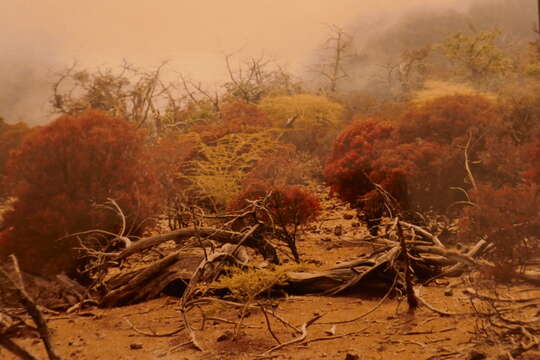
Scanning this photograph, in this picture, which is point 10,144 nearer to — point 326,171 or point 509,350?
point 326,171

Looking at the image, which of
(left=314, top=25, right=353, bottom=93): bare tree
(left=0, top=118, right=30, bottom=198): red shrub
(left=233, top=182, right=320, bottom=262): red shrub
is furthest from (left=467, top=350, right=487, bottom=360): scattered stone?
(left=0, top=118, right=30, bottom=198): red shrub

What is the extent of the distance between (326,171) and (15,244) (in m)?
3.01

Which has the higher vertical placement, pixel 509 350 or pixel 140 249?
pixel 140 249

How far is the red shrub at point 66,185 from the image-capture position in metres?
3.88

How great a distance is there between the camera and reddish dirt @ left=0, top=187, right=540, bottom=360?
9.05ft

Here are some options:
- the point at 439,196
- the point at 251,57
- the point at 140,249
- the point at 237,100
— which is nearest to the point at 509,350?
the point at 439,196

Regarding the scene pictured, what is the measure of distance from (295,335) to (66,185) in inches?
84.4

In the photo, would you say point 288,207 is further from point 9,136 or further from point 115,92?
point 9,136

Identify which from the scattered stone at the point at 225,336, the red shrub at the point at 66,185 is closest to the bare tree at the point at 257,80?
the red shrub at the point at 66,185

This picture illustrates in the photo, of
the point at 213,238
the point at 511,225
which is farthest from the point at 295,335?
the point at 213,238

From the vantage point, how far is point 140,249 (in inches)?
171

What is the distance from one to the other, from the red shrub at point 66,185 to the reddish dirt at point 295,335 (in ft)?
1.98

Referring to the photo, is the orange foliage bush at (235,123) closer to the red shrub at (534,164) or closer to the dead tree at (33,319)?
the red shrub at (534,164)

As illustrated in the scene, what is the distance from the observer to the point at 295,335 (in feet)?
10.1
